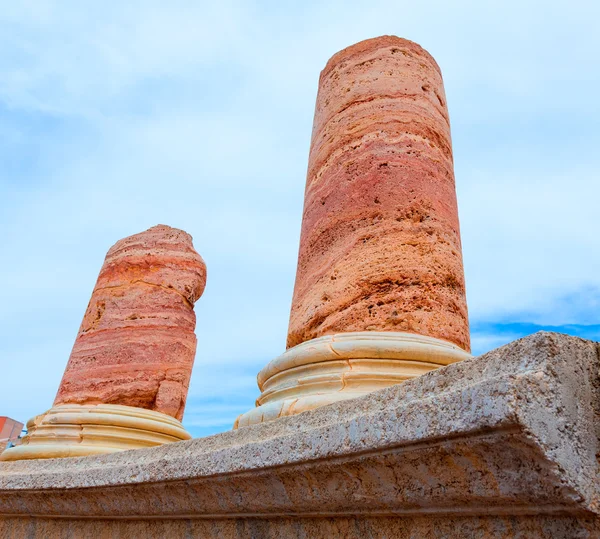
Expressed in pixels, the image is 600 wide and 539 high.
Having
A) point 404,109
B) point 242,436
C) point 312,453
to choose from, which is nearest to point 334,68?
point 404,109

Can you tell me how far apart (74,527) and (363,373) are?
2.79 metres

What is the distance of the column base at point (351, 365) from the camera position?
327cm

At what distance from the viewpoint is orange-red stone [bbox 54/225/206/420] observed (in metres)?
6.64

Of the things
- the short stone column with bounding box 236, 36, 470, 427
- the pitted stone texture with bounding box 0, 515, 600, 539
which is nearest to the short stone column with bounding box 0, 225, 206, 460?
the pitted stone texture with bounding box 0, 515, 600, 539

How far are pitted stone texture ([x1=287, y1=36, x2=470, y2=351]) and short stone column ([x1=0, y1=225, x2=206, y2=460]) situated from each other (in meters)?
3.04

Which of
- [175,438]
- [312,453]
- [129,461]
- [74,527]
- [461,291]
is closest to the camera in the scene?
[312,453]

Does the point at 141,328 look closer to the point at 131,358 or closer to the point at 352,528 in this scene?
the point at 131,358

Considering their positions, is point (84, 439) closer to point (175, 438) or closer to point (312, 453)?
point (175, 438)

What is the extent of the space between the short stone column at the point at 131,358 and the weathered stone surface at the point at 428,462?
121 inches

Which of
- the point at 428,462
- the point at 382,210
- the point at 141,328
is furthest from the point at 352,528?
the point at 141,328

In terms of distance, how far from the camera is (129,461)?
372cm

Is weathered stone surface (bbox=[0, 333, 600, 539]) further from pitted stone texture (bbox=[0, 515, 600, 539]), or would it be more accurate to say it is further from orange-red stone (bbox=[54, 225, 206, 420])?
orange-red stone (bbox=[54, 225, 206, 420])

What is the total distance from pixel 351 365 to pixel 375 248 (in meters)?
0.89

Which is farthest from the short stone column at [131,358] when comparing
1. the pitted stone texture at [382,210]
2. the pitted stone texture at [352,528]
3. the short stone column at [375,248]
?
the pitted stone texture at [382,210]
